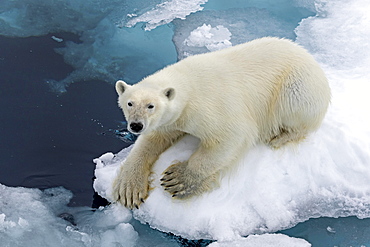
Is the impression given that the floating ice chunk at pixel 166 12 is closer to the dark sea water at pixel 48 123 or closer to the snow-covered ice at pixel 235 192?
the snow-covered ice at pixel 235 192

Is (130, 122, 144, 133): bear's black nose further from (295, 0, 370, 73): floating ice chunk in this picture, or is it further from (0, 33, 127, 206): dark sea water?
(295, 0, 370, 73): floating ice chunk

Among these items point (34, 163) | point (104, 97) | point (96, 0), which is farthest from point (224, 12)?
point (34, 163)

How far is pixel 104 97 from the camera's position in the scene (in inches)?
185

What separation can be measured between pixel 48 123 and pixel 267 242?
7.33 ft

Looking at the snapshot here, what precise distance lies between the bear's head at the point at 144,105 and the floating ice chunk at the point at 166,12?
298 centimetres

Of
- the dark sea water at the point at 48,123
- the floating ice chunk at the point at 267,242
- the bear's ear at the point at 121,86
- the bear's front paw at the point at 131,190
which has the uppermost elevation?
the bear's ear at the point at 121,86

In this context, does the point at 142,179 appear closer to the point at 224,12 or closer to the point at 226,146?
the point at 226,146

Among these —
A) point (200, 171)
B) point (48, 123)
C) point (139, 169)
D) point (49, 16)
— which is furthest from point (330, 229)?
point (49, 16)

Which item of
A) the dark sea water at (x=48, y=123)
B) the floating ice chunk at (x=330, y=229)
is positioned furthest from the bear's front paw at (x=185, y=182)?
the floating ice chunk at (x=330, y=229)

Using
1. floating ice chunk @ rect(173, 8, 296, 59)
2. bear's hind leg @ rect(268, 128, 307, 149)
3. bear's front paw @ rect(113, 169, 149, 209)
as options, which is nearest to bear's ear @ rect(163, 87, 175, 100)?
bear's front paw @ rect(113, 169, 149, 209)

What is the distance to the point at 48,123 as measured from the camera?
4.36 m

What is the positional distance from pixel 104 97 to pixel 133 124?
6.21 feet

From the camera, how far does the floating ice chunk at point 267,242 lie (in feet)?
11.2

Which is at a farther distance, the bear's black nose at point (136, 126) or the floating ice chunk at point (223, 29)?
the floating ice chunk at point (223, 29)
